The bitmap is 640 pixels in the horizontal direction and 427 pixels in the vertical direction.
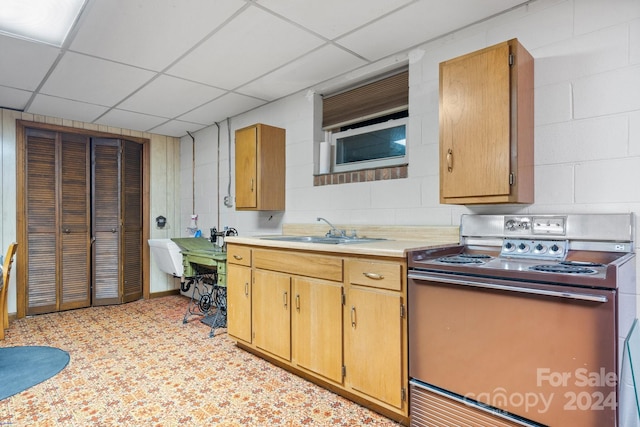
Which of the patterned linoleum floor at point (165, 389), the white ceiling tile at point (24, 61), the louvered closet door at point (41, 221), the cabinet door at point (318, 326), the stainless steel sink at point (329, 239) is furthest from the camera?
the louvered closet door at point (41, 221)

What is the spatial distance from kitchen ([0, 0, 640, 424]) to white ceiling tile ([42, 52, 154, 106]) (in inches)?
50.3

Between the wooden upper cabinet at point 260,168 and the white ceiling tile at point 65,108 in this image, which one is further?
the white ceiling tile at point 65,108

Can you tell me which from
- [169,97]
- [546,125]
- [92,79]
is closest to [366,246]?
[546,125]

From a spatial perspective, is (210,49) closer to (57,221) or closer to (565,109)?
(565,109)

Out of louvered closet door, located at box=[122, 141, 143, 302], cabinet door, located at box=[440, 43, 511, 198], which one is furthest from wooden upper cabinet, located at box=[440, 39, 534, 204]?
louvered closet door, located at box=[122, 141, 143, 302]

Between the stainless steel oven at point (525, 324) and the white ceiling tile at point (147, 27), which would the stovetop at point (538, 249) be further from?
the white ceiling tile at point (147, 27)

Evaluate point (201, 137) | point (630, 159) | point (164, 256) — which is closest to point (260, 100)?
point (201, 137)

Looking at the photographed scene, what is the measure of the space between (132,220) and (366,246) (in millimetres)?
3787

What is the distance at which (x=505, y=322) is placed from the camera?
153 centimetres

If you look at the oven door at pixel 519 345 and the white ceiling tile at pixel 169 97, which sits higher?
the white ceiling tile at pixel 169 97

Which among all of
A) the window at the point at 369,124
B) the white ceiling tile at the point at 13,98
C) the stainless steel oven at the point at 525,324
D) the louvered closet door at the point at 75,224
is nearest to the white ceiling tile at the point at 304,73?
the window at the point at 369,124

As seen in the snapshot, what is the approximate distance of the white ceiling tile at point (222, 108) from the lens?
3.63 metres

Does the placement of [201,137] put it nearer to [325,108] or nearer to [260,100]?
[260,100]

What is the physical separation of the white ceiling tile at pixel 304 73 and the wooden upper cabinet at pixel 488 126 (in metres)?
0.89
